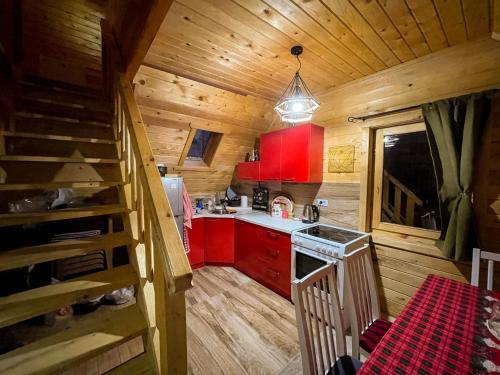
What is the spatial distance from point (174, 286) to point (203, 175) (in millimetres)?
2918

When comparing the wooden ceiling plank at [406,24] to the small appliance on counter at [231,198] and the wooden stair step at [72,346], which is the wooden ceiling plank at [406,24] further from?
the small appliance on counter at [231,198]

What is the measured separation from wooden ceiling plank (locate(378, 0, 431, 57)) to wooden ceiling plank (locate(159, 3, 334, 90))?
2.56 feet

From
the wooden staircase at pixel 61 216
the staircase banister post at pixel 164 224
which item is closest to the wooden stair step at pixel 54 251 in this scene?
the wooden staircase at pixel 61 216

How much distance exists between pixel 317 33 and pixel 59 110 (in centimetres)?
253

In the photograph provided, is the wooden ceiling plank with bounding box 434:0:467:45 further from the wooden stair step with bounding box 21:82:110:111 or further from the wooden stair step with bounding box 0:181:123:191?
the wooden stair step with bounding box 21:82:110:111

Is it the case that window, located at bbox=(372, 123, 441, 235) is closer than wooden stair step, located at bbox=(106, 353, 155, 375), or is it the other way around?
wooden stair step, located at bbox=(106, 353, 155, 375)

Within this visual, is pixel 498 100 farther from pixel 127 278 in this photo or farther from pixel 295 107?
pixel 127 278

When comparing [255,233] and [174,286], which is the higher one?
[174,286]

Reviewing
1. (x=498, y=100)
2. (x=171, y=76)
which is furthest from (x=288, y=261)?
(x=171, y=76)

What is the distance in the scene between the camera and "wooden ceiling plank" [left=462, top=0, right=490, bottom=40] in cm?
131

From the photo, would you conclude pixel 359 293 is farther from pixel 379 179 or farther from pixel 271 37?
pixel 271 37

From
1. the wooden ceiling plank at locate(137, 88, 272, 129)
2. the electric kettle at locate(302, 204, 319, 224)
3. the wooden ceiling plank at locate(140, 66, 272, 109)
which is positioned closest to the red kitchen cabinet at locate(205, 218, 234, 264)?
the electric kettle at locate(302, 204, 319, 224)

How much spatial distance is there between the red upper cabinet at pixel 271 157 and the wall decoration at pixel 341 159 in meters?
0.63

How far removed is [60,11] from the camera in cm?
252
